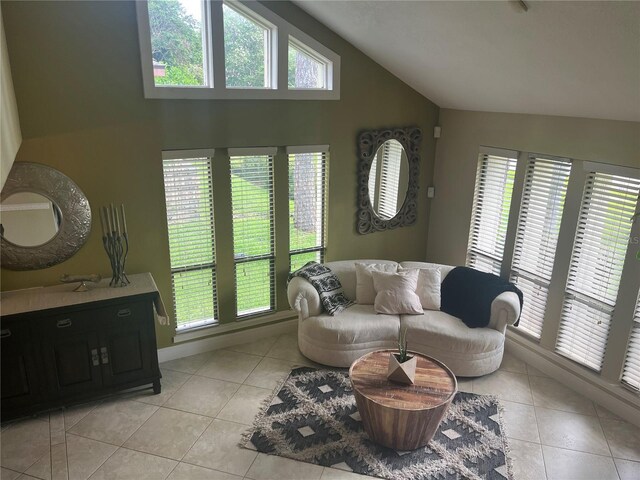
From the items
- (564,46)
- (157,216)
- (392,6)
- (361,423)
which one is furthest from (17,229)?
(564,46)

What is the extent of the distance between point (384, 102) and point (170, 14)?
89.8 inches

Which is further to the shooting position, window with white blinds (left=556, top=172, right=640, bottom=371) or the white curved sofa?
the white curved sofa

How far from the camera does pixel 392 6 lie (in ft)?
12.1

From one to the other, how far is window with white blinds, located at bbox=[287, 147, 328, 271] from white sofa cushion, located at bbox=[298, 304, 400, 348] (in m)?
0.89

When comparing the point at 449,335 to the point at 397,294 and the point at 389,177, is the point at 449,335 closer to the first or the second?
the point at 397,294

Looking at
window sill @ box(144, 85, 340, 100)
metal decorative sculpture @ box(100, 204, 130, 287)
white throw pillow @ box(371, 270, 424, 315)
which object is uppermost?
window sill @ box(144, 85, 340, 100)

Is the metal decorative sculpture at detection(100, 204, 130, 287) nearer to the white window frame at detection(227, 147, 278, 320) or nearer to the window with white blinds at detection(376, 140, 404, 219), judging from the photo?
the white window frame at detection(227, 147, 278, 320)

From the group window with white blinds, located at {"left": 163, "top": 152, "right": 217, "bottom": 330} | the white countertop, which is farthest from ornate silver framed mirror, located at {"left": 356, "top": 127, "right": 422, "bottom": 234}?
the white countertop

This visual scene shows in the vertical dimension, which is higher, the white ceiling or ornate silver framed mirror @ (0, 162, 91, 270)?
the white ceiling

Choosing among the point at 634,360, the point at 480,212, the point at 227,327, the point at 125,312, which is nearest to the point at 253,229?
the point at 227,327

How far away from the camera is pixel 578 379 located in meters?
4.41

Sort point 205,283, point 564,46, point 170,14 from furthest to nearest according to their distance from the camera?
point 205,283
point 170,14
point 564,46

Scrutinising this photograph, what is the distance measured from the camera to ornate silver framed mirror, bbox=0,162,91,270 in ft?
12.5

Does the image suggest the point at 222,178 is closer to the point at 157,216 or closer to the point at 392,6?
the point at 157,216
